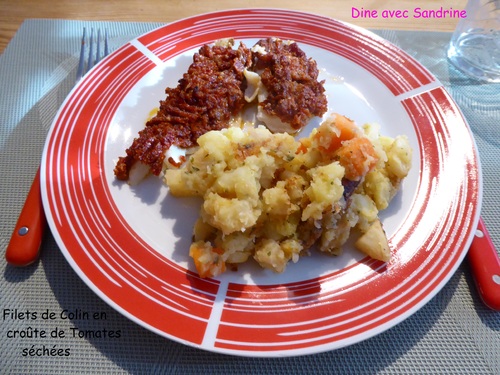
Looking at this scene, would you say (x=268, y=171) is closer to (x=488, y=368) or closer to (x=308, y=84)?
(x=308, y=84)

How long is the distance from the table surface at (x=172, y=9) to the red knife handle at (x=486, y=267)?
82.5 inches

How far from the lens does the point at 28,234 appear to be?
1.91m

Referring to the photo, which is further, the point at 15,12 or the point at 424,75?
the point at 15,12

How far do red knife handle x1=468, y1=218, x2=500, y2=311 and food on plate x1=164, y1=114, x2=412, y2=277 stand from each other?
440 millimetres

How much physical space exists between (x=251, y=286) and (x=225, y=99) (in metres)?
1.18

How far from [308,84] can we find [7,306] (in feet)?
6.49

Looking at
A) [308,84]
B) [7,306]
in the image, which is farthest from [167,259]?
[308,84]

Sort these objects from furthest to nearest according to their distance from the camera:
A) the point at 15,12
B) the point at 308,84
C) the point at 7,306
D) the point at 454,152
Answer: the point at 15,12, the point at 308,84, the point at 454,152, the point at 7,306

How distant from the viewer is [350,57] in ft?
9.17

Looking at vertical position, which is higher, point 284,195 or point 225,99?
point 225,99

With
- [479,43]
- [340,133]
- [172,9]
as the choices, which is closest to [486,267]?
[340,133]

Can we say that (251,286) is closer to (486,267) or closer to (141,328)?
(141,328)

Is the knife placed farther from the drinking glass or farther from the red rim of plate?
the drinking glass

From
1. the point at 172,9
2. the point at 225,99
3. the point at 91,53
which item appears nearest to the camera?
the point at 225,99
